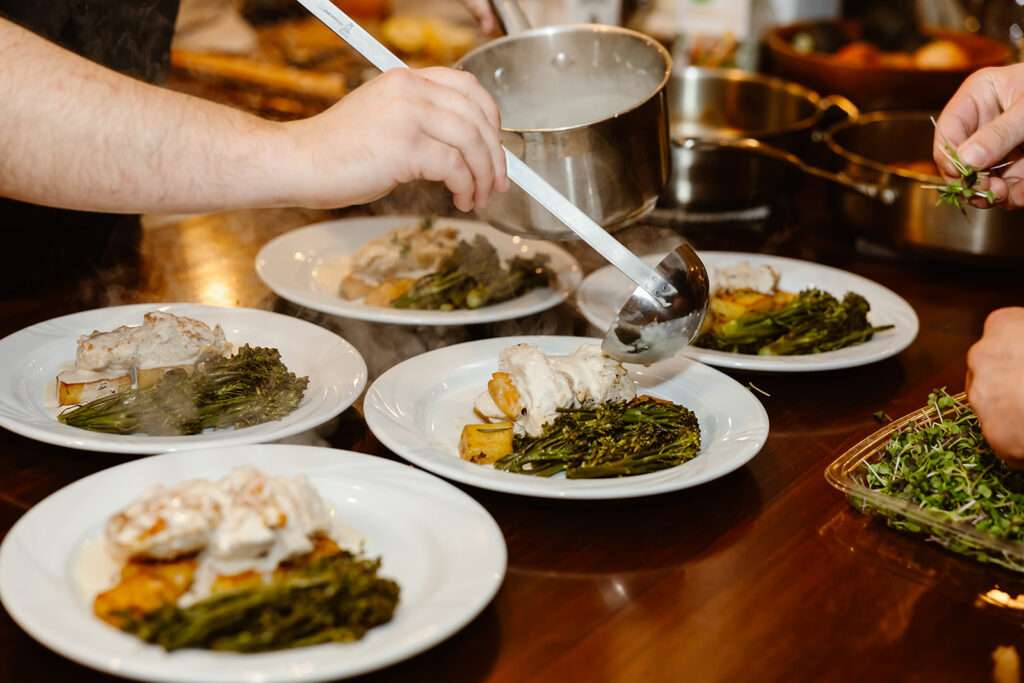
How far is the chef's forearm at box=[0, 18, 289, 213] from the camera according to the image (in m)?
1.62

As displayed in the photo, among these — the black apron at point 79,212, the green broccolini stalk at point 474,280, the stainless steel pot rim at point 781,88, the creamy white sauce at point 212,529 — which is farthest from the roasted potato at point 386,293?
the stainless steel pot rim at point 781,88

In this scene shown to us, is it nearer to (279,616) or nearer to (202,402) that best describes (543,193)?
(202,402)

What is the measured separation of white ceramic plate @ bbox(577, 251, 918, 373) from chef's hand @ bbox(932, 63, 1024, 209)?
0.42 m

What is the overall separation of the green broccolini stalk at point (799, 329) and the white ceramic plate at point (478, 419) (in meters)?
0.24

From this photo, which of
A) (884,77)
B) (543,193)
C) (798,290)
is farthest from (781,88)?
(543,193)

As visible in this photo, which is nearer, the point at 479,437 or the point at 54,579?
the point at 54,579

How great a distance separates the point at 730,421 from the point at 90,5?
2325 mm

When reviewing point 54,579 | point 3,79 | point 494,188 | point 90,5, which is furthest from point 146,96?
point 90,5

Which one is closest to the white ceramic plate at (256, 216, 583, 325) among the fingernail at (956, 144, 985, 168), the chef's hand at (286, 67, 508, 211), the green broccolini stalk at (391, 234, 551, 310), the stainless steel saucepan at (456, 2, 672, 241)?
the green broccolini stalk at (391, 234, 551, 310)

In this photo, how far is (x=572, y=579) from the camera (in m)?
1.54

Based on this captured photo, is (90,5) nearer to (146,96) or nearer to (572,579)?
(146,96)

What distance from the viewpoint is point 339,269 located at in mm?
2863

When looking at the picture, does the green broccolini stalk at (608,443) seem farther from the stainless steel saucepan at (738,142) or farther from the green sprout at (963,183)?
the stainless steel saucepan at (738,142)

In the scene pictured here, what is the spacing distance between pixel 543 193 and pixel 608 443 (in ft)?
1.68
